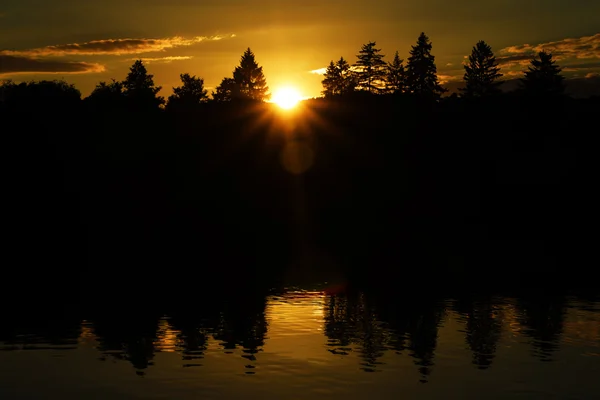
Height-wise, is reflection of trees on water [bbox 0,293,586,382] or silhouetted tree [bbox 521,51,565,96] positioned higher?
silhouetted tree [bbox 521,51,565,96]

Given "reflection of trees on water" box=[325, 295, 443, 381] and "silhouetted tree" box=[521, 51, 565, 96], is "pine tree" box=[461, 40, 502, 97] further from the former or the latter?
"reflection of trees on water" box=[325, 295, 443, 381]

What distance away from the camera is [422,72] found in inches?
7229

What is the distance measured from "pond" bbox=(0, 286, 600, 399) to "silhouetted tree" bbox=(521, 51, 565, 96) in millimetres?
113057

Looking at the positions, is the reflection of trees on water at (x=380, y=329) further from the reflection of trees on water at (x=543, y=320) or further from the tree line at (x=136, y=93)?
the tree line at (x=136, y=93)

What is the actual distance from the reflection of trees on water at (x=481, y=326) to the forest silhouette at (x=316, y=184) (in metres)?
17.0

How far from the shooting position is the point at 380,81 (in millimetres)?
198125

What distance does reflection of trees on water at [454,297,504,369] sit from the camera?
4169 cm

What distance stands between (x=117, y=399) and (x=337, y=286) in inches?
1697

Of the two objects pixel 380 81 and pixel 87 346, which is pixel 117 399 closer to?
pixel 87 346

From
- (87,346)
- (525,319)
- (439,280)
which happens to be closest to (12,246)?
(439,280)

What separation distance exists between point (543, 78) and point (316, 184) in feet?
197

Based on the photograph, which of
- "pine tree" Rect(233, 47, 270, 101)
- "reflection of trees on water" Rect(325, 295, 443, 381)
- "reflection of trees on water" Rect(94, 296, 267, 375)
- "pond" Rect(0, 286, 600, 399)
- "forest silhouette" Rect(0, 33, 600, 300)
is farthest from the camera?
"pine tree" Rect(233, 47, 270, 101)

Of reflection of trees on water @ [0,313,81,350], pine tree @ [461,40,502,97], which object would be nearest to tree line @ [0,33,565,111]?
pine tree @ [461,40,502,97]

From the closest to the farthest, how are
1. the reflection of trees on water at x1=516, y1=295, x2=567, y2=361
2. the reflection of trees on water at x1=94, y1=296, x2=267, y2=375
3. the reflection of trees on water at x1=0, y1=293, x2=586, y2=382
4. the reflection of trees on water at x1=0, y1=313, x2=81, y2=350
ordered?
1. the reflection of trees on water at x1=94, y1=296, x2=267, y2=375
2. the reflection of trees on water at x1=0, y1=293, x2=586, y2=382
3. the reflection of trees on water at x1=0, y1=313, x2=81, y2=350
4. the reflection of trees on water at x1=516, y1=295, x2=567, y2=361
